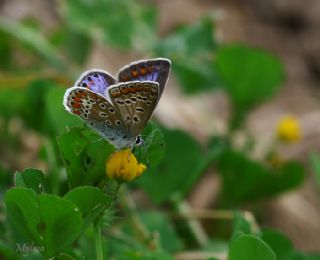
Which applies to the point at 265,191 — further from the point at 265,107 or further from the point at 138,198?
the point at 265,107

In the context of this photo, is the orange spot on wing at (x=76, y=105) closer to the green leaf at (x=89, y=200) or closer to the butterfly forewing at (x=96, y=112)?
the butterfly forewing at (x=96, y=112)

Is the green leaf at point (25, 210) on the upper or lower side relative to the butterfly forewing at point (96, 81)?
lower

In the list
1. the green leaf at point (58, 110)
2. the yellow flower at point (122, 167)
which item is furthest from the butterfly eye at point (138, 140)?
the green leaf at point (58, 110)

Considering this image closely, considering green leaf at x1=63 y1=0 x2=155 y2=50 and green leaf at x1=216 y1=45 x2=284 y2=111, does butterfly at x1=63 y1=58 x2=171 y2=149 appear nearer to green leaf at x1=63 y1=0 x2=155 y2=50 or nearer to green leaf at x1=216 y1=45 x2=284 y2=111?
green leaf at x1=216 y1=45 x2=284 y2=111

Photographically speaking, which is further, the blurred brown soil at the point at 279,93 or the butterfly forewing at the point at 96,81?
the blurred brown soil at the point at 279,93

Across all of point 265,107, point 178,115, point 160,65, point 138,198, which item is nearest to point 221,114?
point 265,107

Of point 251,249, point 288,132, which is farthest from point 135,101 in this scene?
point 288,132

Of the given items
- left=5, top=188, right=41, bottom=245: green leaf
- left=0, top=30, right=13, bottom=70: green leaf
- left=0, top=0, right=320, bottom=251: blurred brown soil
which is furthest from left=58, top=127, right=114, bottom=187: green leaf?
left=0, top=30, right=13, bottom=70: green leaf
